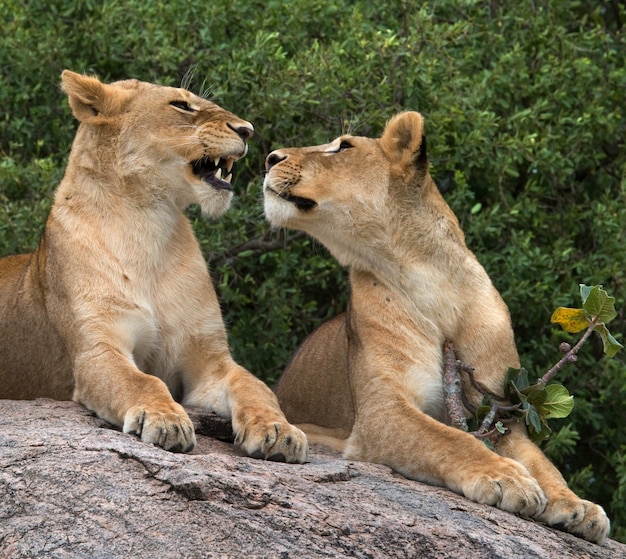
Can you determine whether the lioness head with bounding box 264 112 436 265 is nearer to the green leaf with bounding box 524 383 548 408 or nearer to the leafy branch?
the leafy branch

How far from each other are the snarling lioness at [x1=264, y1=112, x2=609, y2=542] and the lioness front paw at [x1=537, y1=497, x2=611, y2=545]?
0.63ft

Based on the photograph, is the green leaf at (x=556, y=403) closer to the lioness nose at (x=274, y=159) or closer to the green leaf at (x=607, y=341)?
the green leaf at (x=607, y=341)

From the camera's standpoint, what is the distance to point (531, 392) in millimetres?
4398

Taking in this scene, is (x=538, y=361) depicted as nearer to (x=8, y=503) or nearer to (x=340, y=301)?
(x=340, y=301)

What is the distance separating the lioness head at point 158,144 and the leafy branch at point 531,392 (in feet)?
3.79

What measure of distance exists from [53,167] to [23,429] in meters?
2.51

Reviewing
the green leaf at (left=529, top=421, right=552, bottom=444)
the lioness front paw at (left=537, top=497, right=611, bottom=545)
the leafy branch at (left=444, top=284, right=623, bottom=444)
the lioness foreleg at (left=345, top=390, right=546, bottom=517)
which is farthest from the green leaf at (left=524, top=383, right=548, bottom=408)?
the lioness front paw at (left=537, top=497, right=611, bottom=545)

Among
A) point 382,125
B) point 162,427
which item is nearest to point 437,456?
point 162,427

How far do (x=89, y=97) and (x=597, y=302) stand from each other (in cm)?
210

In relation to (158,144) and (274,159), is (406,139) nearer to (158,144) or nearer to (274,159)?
(274,159)

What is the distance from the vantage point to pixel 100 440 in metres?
3.72

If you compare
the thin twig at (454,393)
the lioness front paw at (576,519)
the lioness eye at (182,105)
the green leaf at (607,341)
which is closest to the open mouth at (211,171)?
the lioness eye at (182,105)

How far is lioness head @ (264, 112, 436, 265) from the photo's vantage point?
472 cm

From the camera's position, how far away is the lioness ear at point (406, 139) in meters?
4.80
